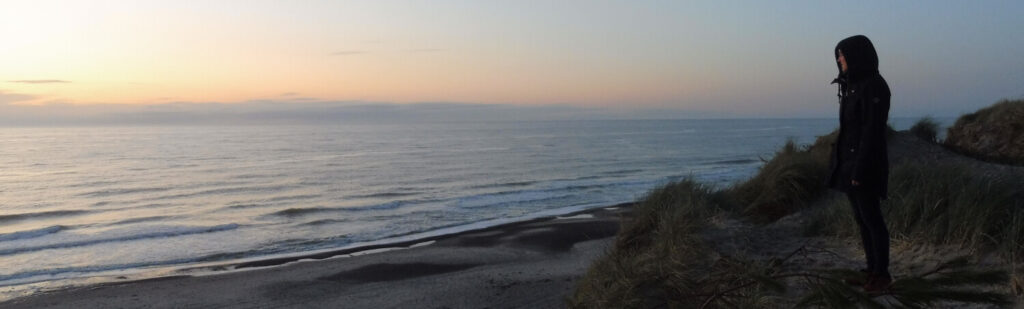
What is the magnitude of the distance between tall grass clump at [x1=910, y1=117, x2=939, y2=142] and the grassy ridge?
1002 cm

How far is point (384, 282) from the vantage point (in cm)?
1059

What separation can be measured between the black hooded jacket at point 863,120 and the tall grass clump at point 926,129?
14187 mm

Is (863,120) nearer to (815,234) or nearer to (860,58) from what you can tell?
(860,58)

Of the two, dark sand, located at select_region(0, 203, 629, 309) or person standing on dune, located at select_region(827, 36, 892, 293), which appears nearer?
person standing on dune, located at select_region(827, 36, 892, 293)

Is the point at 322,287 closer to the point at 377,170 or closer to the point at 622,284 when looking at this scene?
the point at 622,284

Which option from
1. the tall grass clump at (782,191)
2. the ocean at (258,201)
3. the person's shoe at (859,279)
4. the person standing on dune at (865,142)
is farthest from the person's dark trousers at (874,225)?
the ocean at (258,201)

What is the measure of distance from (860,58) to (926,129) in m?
15.0

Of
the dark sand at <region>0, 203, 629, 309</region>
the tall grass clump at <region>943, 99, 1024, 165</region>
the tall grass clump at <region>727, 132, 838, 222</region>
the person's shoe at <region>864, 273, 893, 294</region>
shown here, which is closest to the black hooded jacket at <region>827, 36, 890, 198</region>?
the person's shoe at <region>864, 273, 893, 294</region>

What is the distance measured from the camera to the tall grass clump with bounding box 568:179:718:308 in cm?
493

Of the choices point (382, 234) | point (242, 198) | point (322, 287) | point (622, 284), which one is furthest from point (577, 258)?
point (242, 198)

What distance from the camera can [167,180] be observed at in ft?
92.8

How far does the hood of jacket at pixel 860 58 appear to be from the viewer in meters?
4.28

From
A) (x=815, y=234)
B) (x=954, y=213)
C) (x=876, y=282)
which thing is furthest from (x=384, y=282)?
(x=876, y=282)

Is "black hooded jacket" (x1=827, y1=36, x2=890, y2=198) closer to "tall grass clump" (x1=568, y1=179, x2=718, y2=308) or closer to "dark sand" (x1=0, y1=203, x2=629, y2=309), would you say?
"tall grass clump" (x1=568, y1=179, x2=718, y2=308)
